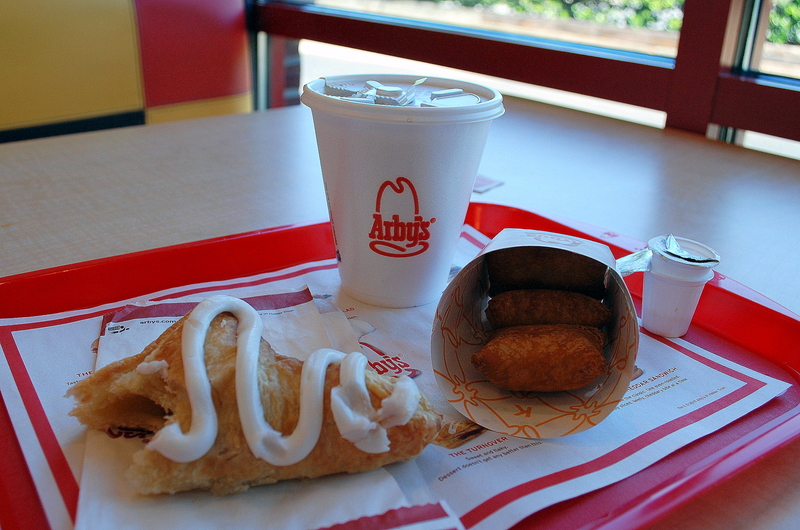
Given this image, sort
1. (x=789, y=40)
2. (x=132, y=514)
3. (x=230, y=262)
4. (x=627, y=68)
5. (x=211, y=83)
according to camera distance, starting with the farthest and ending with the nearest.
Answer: (x=211, y=83) → (x=627, y=68) → (x=789, y=40) → (x=230, y=262) → (x=132, y=514)

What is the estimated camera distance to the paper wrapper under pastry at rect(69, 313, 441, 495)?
1.72 feet

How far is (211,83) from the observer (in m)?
2.63

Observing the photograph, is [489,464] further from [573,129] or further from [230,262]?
[573,129]

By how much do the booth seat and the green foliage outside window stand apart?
99 cm

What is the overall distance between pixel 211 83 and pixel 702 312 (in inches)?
88.6

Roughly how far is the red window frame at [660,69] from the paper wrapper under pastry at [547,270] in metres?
0.91

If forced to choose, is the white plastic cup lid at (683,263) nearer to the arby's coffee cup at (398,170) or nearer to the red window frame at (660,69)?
the arby's coffee cup at (398,170)

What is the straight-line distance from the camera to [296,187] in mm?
1219

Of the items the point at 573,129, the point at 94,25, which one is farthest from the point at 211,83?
the point at 573,129

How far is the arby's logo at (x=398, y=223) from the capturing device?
78 centimetres

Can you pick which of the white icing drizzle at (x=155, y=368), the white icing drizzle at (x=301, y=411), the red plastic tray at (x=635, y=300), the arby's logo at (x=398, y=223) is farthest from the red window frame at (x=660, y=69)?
the white icing drizzle at (x=155, y=368)

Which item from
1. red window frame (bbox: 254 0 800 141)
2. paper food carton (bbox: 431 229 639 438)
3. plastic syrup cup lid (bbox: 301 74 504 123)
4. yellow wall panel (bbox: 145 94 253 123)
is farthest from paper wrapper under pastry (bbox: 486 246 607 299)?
yellow wall panel (bbox: 145 94 253 123)

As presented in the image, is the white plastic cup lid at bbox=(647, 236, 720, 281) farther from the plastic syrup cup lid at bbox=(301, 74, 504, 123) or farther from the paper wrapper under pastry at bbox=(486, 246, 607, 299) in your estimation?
the plastic syrup cup lid at bbox=(301, 74, 504, 123)

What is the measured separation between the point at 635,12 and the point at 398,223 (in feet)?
4.55
